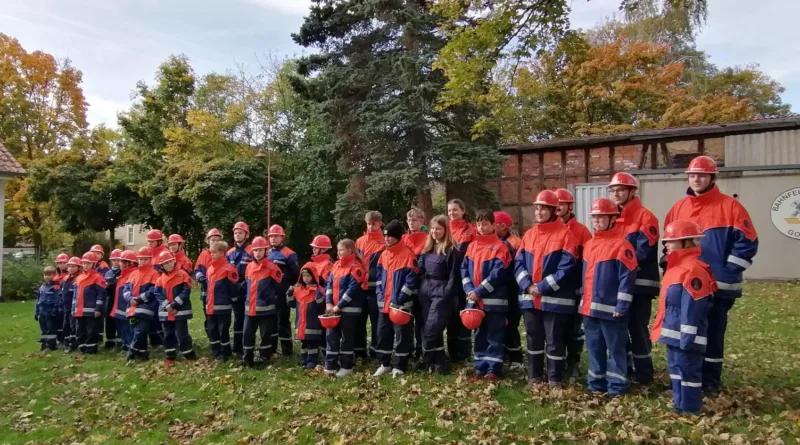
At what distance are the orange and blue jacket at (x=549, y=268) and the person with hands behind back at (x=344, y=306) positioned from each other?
231 centimetres

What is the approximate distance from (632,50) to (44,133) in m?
35.5

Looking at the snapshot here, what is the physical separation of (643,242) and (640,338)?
3.52ft

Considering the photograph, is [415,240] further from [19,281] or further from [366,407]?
[19,281]

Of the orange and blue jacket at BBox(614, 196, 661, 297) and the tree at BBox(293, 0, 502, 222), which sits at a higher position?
the tree at BBox(293, 0, 502, 222)

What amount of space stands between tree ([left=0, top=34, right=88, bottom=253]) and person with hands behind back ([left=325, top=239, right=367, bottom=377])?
32172 millimetres

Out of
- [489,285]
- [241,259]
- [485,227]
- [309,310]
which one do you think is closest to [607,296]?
[489,285]

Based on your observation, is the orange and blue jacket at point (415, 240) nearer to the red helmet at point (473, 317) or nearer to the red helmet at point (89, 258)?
the red helmet at point (473, 317)

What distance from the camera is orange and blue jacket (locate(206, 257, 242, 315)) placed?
8.81m

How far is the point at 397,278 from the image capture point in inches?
295

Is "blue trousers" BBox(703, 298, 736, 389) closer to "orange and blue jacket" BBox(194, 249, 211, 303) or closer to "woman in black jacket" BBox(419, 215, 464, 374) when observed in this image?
"woman in black jacket" BBox(419, 215, 464, 374)

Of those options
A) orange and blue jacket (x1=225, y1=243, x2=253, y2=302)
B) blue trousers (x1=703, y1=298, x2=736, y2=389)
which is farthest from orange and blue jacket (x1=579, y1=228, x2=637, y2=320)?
orange and blue jacket (x1=225, y1=243, x2=253, y2=302)

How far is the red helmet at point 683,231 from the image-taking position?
537 centimetres

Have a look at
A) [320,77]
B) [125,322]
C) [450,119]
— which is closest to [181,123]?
[320,77]

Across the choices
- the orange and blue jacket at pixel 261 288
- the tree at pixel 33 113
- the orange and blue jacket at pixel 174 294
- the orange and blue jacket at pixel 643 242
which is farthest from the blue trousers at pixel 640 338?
the tree at pixel 33 113
